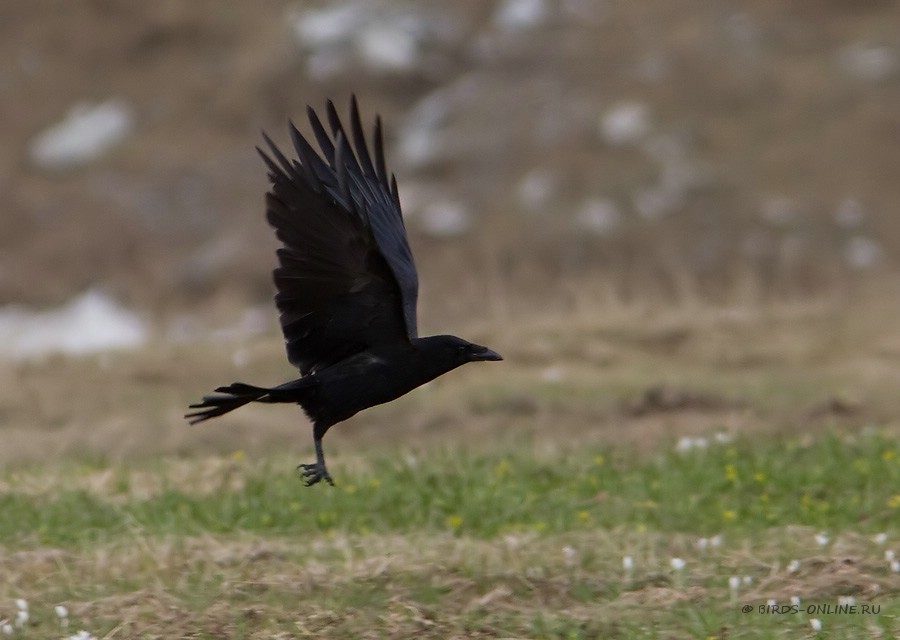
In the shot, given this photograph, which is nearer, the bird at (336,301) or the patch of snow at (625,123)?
the bird at (336,301)

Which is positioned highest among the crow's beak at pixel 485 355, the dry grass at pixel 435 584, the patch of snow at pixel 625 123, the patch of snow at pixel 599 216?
the patch of snow at pixel 625 123

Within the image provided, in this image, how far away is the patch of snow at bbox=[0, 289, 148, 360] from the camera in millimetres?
17625

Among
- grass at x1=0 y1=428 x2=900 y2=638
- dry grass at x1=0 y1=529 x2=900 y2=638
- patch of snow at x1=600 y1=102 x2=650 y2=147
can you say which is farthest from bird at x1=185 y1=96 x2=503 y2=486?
→ patch of snow at x1=600 y1=102 x2=650 y2=147

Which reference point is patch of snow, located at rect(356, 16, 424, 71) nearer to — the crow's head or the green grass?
the green grass

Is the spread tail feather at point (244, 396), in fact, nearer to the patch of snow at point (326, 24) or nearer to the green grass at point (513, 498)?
the green grass at point (513, 498)

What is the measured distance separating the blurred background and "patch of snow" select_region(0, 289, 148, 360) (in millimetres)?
37

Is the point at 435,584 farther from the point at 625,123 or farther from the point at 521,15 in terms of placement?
the point at 521,15

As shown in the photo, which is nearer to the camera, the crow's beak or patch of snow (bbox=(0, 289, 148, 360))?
the crow's beak

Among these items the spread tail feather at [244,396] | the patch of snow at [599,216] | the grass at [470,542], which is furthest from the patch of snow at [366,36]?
the spread tail feather at [244,396]

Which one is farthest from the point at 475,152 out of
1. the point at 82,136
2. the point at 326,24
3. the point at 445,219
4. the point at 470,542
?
the point at 470,542

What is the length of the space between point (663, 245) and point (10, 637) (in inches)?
506

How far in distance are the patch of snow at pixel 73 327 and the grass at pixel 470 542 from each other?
30.0ft

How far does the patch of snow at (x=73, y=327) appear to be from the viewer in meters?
17.6

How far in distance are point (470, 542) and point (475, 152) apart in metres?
13.4
